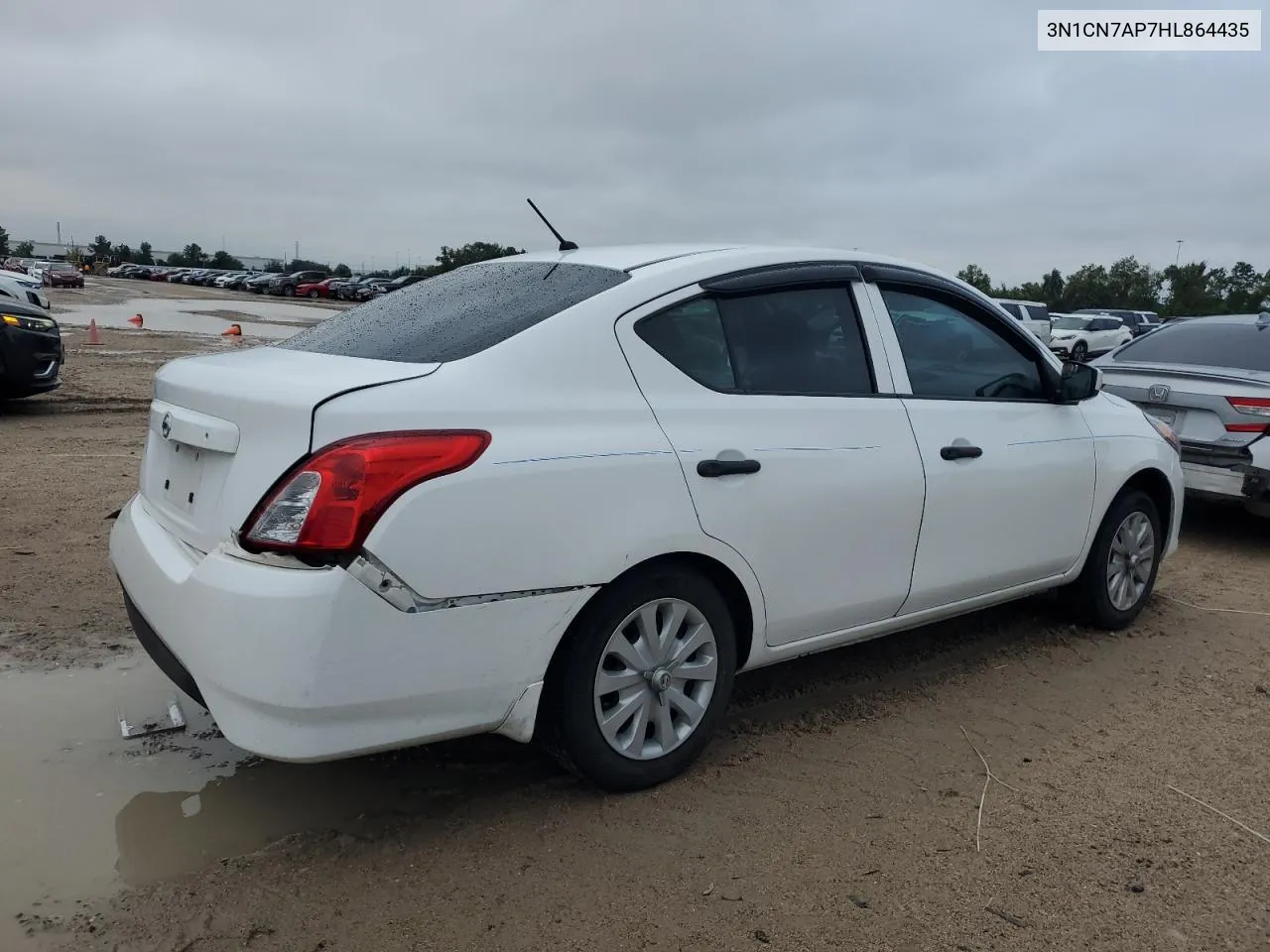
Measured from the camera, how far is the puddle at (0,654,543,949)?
9.04 feet

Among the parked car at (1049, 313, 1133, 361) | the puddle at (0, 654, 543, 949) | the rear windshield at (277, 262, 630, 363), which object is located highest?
the parked car at (1049, 313, 1133, 361)

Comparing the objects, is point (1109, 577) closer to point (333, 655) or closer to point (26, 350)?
point (333, 655)

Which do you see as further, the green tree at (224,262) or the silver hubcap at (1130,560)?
the green tree at (224,262)

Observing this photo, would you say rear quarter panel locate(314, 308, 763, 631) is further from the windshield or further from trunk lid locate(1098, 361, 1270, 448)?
the windshield

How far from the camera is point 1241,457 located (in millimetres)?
6363

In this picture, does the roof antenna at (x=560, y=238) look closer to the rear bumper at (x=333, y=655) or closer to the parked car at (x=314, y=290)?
the rear bumper at (x=333, y=655)

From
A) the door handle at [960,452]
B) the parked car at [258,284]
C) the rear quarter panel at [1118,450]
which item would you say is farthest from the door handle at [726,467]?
the parked car at [258,284]

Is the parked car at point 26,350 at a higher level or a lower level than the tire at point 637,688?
higher

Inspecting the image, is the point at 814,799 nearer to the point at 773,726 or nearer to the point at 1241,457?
the point at 773,726

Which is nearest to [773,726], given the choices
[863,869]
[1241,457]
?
[863,869]

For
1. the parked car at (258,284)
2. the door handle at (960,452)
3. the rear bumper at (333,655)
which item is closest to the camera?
the rear bumper at (333,655)

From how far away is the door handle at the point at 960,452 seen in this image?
3809 millimetres

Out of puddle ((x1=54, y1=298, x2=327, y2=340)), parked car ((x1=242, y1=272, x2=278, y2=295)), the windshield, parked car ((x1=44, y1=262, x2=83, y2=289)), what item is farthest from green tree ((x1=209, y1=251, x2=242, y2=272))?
the windshield

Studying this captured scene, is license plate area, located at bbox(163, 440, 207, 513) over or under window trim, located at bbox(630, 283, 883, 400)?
under
